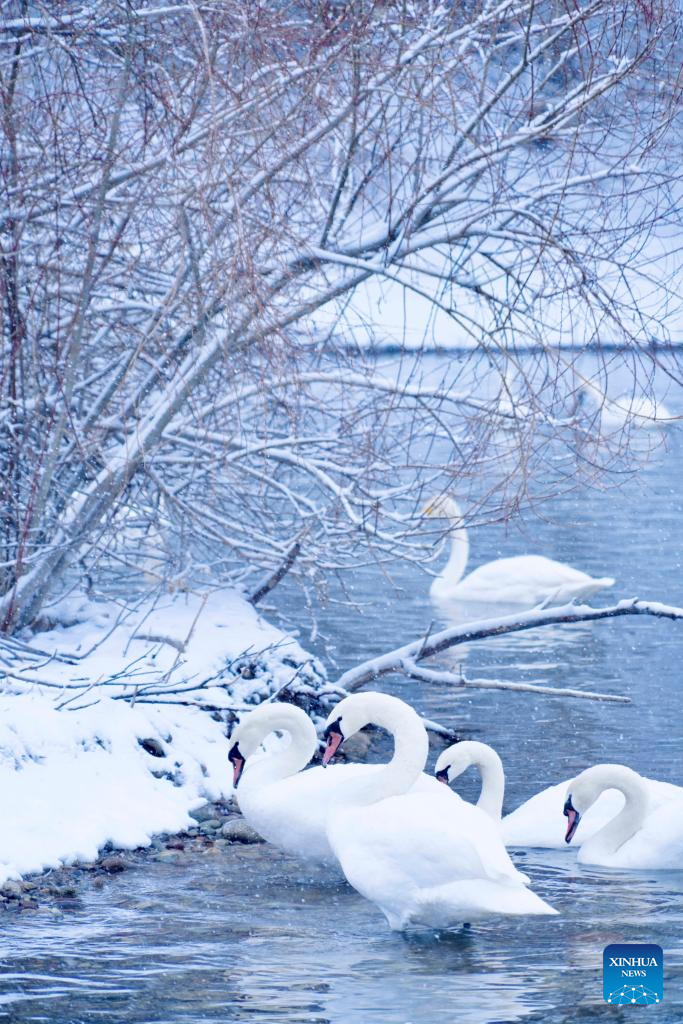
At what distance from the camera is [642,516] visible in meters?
17.3

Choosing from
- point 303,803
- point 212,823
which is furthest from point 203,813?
point 303,803

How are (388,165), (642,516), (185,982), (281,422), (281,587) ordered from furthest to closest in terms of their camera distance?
(642,516) → (281,587) → (281,422) → (388,165) → (185,982)

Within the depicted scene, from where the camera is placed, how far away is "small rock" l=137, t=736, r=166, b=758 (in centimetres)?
788

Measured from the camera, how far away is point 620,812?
7.19 m

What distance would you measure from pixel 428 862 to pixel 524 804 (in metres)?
1.82

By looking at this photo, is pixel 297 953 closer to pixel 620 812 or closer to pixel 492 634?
pixel 620 812

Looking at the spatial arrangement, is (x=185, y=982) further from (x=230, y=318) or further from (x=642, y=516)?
(x=642, y=516)

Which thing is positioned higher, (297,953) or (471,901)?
(471,901)

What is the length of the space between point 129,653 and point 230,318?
2.63m

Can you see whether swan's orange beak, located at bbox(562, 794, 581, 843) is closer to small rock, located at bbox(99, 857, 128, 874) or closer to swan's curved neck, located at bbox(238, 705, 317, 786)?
swan's curved neck, located at bbox(238, 705, 317, 786)

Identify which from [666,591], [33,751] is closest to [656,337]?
[33,751]

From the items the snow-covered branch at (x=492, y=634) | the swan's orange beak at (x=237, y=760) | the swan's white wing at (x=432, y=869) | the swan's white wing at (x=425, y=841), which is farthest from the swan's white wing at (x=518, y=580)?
the swan's white wing at (x=432, y=869)

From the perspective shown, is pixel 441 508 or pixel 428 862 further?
pixel 441 508

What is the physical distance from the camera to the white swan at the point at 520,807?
290 inches
